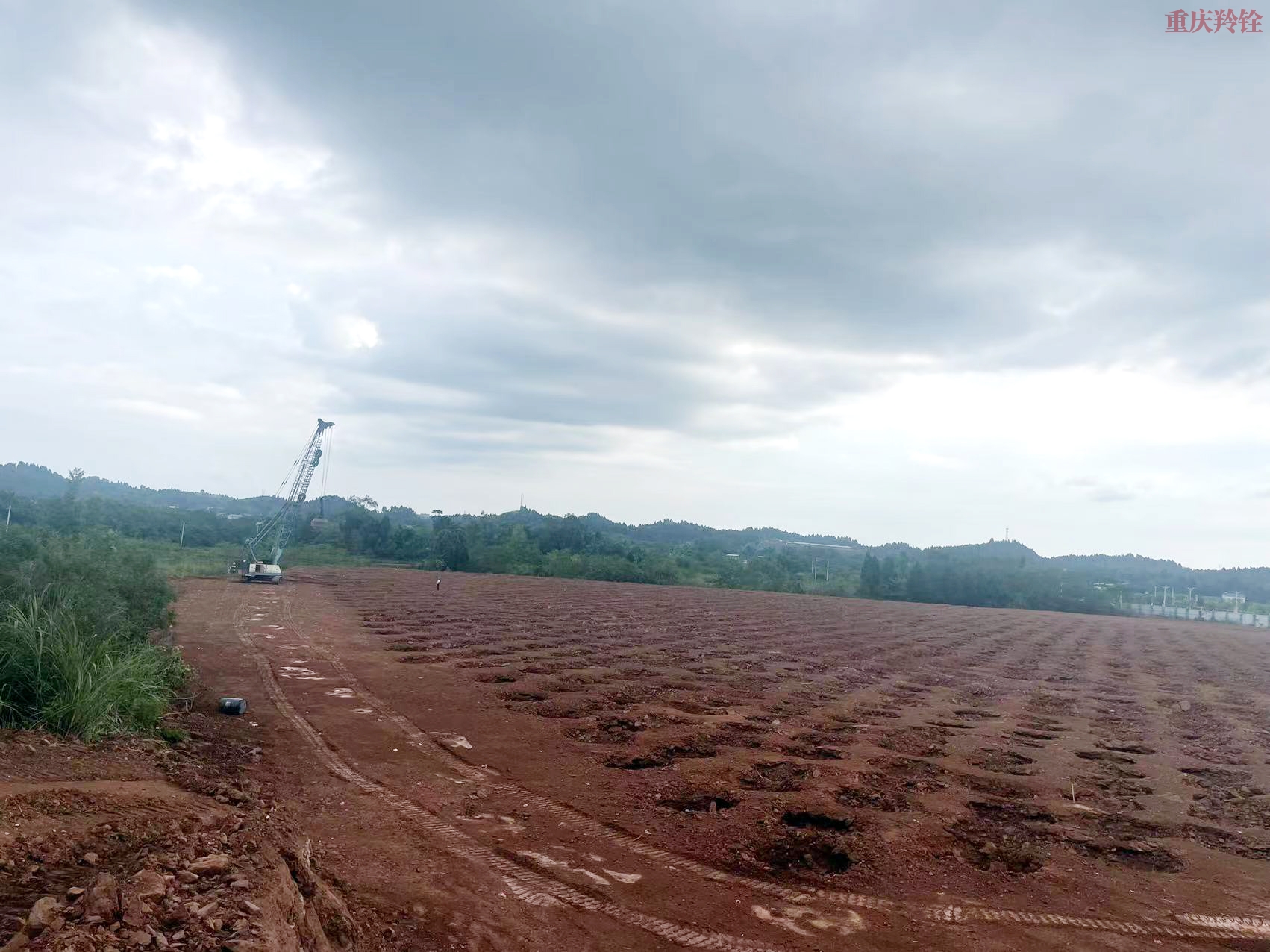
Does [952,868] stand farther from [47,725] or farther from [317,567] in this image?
[317,567]

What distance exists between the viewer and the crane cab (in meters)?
38.6

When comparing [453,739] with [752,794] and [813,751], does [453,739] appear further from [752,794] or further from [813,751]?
[813,751]

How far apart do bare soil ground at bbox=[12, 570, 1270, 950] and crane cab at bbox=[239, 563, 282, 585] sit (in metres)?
21.4

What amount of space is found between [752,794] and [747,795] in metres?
0.09

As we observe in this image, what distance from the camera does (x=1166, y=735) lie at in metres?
12.1

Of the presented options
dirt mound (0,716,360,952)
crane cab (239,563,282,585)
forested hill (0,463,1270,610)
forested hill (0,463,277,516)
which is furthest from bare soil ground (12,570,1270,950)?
forested hill (0,463,277,516)

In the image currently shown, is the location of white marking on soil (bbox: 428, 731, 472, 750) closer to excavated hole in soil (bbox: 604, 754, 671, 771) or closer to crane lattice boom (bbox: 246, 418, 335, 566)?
excavated hole in soil (bbox: 604, 754, 671, 771)

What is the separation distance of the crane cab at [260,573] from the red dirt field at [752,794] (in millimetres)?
20987

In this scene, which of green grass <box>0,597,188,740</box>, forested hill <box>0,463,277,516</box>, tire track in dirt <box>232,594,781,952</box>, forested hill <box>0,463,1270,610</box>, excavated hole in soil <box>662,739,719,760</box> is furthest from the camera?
forested hill <box>0,463,277,516</box>

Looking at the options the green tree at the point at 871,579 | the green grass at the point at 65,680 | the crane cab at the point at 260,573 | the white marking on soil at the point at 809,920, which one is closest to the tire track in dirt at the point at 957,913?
the white marking on soil at the point at 809,920

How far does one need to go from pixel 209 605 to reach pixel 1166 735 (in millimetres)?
25185

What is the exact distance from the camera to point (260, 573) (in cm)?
3881

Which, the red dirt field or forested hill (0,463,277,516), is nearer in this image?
the red dirt field

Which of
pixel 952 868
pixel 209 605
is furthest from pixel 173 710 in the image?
pixel 209 605
